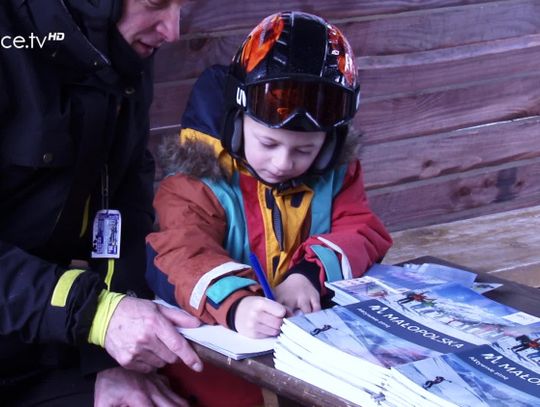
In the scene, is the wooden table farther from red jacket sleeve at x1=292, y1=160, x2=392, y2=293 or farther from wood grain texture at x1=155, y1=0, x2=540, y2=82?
wood grain texture at x1=155, y1=0, x2=540, y2=82

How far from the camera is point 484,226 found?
4.40m

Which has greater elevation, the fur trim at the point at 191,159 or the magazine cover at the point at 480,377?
the fur trim at the point at 191,159

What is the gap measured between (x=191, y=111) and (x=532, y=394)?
118 cm

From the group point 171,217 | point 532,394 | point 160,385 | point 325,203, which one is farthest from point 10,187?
point 532,394

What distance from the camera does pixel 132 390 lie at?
2500mm

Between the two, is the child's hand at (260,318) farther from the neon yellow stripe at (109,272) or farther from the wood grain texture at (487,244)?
the wood grain texture at (487,244)

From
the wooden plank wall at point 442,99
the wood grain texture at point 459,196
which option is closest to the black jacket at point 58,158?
the wooden plank wall at point 442,99

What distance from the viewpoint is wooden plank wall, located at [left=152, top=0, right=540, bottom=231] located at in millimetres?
4035

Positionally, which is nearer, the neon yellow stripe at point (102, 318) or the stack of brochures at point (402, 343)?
the stack of brochures at point (402, 343)

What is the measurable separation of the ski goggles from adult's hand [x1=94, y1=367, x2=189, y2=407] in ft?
2.14

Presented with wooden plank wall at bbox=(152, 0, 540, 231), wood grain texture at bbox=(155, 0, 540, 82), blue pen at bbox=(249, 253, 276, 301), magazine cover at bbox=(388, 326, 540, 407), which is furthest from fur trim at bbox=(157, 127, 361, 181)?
wooden plank wall at bbox=(152, 0, 540, 231)

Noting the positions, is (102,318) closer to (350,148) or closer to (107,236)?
(107,236)

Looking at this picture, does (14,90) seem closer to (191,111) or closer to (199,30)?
(191,111)

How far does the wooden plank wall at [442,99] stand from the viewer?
4035 millimetres
